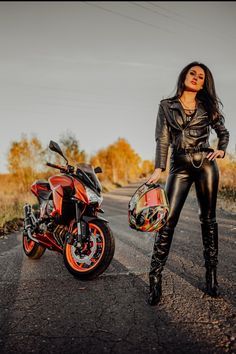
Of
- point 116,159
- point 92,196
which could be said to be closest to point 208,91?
point 92,196

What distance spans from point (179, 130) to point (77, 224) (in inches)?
57.2

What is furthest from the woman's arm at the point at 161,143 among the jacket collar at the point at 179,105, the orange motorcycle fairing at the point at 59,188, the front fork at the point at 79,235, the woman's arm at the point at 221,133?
the orange motorcycle fairing at the point at 59,188

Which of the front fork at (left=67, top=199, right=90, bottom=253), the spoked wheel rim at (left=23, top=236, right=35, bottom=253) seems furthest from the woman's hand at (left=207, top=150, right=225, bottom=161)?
the spoked wheel rim at (left=23, top=236, right=35, bottom=253)

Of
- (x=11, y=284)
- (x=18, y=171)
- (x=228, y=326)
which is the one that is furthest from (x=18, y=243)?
(x=18, y=171)

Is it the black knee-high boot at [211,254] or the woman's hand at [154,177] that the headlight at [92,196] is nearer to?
the woman's hand at [154,177]

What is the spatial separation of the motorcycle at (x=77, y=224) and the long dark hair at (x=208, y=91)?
1.40 meters

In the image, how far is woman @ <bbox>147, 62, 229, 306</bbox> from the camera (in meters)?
2.64

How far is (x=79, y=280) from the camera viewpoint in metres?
3.25

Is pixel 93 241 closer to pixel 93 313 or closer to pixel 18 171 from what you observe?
pixel 93 313

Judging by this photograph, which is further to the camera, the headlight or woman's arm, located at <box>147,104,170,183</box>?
the headlight

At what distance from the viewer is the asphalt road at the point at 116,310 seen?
195 centimetres

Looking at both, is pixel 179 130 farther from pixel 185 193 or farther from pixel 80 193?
pixel 80 193

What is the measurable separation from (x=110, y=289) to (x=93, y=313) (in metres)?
0.54

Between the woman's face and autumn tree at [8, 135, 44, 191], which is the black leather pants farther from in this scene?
autumn tree at [8, 135, 44, 191]
